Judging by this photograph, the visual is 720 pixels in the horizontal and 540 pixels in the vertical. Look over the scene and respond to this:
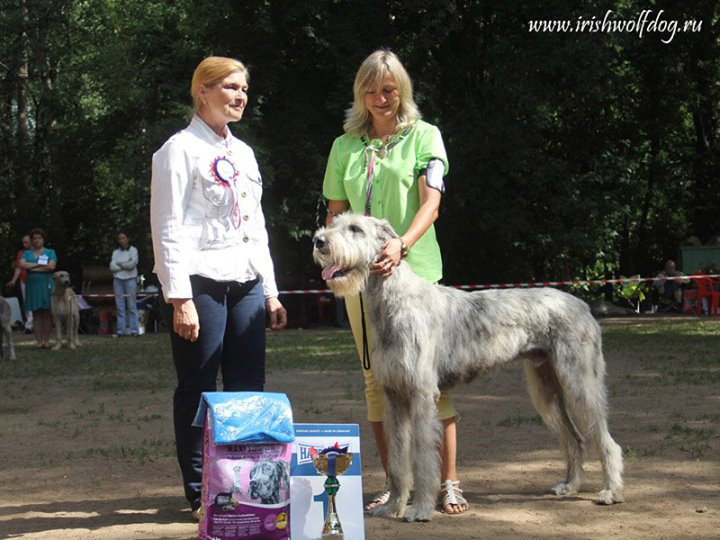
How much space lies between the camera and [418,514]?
15.1 ft

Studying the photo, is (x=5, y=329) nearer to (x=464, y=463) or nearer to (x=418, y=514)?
(x=464, y=463)

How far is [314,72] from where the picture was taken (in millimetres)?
23500

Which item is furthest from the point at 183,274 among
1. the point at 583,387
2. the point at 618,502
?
the point at 618,502

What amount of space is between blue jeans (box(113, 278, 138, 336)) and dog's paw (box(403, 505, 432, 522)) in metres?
14.6

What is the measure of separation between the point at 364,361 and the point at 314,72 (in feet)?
63.3

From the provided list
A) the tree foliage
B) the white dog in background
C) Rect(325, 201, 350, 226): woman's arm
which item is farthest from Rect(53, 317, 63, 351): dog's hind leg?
Rect(325, 201, 350, 226): woman's arm

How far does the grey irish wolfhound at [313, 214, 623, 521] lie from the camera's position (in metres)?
4.53

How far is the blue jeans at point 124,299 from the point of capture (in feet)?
60.7

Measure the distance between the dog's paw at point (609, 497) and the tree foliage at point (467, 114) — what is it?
673 inches

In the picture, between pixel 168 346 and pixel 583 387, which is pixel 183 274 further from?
pixel 168 346

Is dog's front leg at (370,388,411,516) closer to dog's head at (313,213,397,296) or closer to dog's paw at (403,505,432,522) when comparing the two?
dog's paw at (403,505,432,522)

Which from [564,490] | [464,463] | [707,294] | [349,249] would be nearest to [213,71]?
[349,249]

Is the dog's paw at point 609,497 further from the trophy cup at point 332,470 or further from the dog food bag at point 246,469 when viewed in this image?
the dog food bag at point 246,469

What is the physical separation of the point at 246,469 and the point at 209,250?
994 mm
